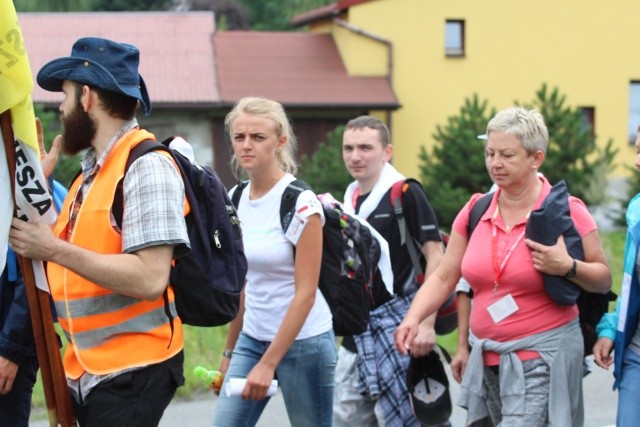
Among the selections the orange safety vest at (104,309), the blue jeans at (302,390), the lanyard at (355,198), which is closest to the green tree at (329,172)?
the lanyard at (355,198)

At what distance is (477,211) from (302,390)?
115 centimetres

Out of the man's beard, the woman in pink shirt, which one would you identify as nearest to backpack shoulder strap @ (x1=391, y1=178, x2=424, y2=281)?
the woman in pink shirt

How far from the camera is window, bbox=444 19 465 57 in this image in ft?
89.5

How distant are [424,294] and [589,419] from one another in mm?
3208

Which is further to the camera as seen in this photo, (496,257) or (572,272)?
(496,257)

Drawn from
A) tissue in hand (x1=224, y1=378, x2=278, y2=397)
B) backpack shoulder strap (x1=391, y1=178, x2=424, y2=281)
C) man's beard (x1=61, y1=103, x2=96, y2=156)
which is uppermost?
man's beard (x1=61, y1=103, x2=96, y2=156)

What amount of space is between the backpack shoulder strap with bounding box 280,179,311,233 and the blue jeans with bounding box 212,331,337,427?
0.52 meters

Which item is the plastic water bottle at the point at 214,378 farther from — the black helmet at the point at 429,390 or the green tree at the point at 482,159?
the green tree at the point at 482,159

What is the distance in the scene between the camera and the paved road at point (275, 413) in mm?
7574

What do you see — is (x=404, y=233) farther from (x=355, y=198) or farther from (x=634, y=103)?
(x=634, y=103)

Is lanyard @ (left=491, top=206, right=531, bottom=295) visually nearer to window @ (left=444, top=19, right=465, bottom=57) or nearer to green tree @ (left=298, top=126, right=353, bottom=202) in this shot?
green tree @ (left=298, top=126, right=353, bottom=202)

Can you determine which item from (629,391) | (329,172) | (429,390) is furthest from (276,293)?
(329,172)

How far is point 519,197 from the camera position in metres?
4.89

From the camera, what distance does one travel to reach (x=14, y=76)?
3.31m
